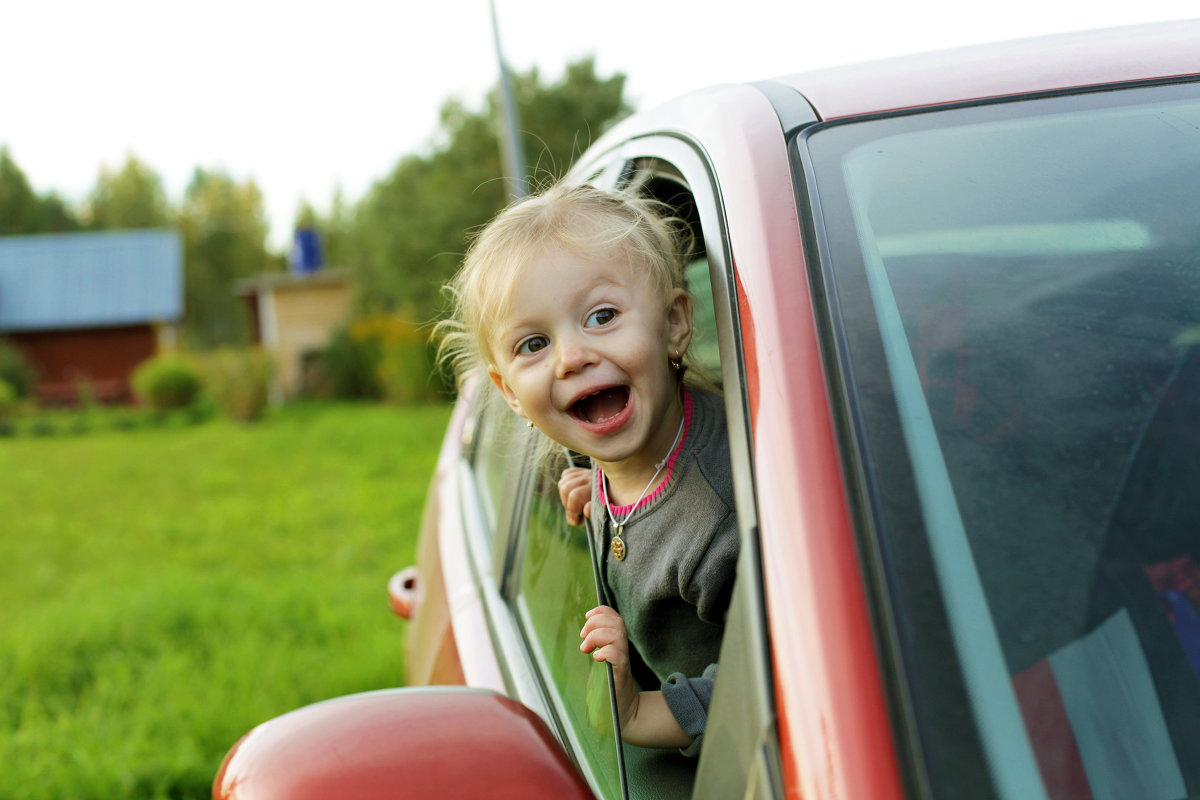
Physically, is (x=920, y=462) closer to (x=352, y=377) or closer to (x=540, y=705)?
(x=540, y=705)

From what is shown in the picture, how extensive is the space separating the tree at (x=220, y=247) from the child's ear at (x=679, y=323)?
176ft

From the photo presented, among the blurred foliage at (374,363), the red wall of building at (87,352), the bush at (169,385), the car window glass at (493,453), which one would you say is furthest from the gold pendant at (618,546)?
the red wall of building at (87,352)

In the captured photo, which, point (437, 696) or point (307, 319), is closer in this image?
point (437, 696)

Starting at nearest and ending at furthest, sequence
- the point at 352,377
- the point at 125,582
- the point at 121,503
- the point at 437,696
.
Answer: the point at 437,696, the point at 125,582, the point at 121,503, the point at 352,377

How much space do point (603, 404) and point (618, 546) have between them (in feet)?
0.60

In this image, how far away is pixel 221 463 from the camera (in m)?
13.5

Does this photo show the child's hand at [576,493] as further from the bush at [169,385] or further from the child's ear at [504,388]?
the bush at [169,385]

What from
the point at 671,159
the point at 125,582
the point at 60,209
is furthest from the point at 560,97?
the point at 60,209

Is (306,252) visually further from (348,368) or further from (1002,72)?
(1002,72)

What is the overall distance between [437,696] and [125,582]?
6.41m

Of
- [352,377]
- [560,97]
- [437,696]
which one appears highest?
[560,97]

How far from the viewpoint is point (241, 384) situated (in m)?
18.6

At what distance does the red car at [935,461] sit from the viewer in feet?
2.54

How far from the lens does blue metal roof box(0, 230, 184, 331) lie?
29.6 metres
